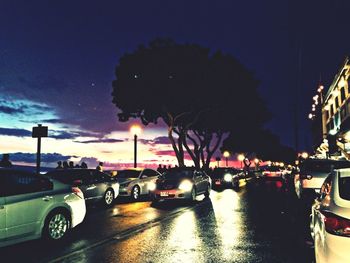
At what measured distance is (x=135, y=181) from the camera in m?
17.6

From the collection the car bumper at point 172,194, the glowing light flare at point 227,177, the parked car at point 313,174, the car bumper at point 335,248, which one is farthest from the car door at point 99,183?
the glowing light flare at point 227,177

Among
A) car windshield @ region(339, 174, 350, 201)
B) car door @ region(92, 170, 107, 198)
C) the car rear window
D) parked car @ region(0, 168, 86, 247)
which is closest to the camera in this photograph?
car windshield @ region(339, 174, 350, 201)

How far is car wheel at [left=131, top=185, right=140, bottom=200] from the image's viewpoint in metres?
17.3

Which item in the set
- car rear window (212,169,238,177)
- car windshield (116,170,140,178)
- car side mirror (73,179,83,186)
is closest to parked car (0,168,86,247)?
car side mirror (73,179,83,186)

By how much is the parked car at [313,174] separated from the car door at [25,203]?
9.44 m

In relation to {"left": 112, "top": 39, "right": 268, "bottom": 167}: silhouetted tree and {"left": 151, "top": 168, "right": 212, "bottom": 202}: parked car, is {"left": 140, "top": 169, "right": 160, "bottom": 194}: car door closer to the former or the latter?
{"left": 151, "top": 168, "right": 212, "bottom": 202}: parked car

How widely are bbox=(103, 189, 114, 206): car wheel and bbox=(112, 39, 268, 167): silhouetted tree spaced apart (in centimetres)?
1814

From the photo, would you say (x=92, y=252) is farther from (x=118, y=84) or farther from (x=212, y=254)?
(x=118, y=84)

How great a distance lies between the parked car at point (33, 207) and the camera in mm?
6738

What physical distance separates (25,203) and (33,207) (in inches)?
8.5

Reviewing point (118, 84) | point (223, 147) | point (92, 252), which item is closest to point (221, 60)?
point (118, 84)

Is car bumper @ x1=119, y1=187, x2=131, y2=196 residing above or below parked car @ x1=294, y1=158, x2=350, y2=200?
below

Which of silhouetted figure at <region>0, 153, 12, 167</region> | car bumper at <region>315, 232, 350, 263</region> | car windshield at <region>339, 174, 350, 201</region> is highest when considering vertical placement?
silhouetted figure at <region>0, 153, 12, 167</region>

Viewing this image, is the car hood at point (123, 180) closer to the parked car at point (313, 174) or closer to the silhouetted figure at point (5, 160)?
the silhouetted figure at point (5, 160)
